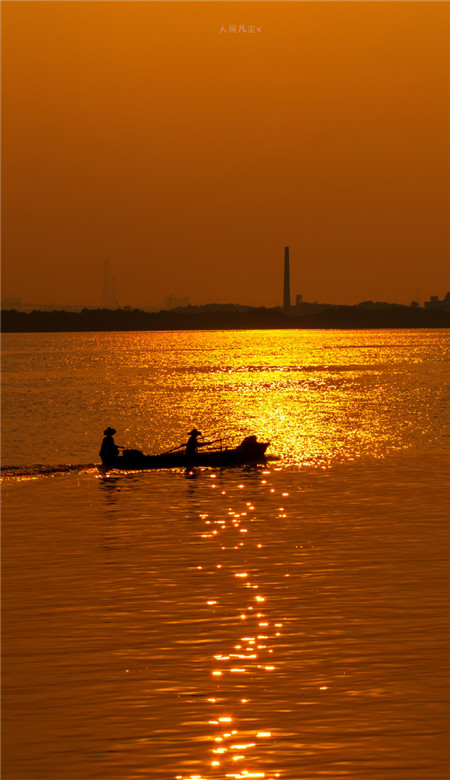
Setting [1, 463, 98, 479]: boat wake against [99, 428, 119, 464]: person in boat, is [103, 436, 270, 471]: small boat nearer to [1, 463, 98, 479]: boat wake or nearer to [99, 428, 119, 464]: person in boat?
[99, 428, 119, 464]: person in boat

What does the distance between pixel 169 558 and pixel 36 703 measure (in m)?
9.80

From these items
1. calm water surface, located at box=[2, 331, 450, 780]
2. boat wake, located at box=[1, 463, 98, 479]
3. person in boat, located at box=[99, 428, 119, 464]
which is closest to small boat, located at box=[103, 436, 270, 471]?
person in boat, located at box=[99, 428, 119, 464]

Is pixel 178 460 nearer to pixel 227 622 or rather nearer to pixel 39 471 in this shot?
pixel 39 471

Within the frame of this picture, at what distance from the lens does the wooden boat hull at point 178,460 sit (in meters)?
A: 42.3

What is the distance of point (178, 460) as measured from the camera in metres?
42.8

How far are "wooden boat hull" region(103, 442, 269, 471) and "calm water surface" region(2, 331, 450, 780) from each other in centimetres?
67

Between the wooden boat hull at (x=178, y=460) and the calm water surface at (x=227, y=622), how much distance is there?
2.21 ft

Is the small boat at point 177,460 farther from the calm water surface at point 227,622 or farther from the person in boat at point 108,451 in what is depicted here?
the calm water surface at point 227,622

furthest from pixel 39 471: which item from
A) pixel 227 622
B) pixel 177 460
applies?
pixel 227 622

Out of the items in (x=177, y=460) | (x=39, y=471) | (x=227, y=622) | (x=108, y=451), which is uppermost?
(x=108, y=451)

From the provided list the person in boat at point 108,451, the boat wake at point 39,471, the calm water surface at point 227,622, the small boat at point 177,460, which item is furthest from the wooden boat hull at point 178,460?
the boat wake at point 39,471

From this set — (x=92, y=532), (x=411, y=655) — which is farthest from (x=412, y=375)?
(x=411, y=655)

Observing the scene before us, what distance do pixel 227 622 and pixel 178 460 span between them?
79.5ft

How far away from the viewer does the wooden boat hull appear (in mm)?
42350
